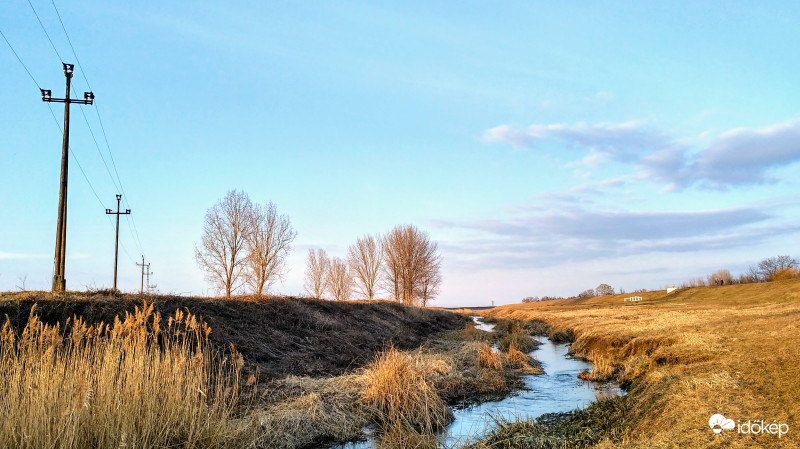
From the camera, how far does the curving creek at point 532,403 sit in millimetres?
8070

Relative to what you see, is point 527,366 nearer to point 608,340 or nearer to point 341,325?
point 608,340

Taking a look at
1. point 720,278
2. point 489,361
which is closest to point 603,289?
point 720,278

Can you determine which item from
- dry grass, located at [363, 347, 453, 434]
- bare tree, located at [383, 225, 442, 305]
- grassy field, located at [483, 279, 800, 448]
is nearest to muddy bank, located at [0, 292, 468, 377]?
dry grass, located at [363, 347, 453, 434]

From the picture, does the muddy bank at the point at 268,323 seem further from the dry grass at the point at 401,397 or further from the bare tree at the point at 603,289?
the bare tree at the point at 603,289

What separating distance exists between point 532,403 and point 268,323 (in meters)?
10.5

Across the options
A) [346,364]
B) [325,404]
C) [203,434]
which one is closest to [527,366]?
[346,364]

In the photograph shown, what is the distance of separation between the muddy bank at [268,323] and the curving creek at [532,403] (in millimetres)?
5047

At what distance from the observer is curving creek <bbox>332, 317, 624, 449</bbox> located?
8070mm

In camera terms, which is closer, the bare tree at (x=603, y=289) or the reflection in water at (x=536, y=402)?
the reflection in water at (x=536, y=402)

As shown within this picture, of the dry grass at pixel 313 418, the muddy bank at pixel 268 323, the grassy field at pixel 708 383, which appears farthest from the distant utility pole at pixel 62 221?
the grassy field at pixel 708 383

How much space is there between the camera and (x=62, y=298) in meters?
13.7

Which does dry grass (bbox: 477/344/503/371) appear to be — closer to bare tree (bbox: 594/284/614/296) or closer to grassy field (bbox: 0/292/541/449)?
grassy field (bbox: 0/292/541/449)

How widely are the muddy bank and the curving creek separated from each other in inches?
199

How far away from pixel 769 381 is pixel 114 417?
29.5ft
